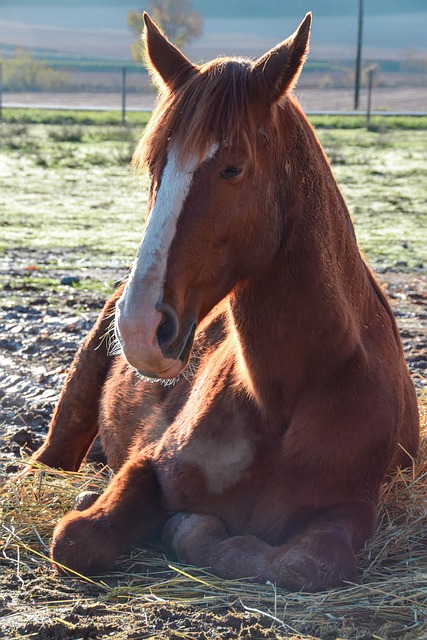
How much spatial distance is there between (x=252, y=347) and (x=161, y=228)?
65 cm

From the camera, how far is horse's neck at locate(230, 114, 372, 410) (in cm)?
318

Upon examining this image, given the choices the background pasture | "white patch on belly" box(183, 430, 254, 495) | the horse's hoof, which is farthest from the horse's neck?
the horse's hoof

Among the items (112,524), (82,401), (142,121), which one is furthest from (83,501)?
(142,121)

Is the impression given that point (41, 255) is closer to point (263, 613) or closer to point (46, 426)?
point (46, 426)

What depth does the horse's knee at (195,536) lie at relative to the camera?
3248mm

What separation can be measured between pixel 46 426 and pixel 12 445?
41 centimetres

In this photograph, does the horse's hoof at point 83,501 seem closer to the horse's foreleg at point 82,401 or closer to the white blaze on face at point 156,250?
the horse's foreleg at point 82,401

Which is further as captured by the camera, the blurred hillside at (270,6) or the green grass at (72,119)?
the blurred hillside at (270,6)

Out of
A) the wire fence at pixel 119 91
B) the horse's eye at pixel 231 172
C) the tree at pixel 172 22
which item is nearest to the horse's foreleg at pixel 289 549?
the horse's eye at pixel 231 172

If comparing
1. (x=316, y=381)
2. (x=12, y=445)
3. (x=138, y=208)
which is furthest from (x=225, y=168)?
(x=138, y=208)

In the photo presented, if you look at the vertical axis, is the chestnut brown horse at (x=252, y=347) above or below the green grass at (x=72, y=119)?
above

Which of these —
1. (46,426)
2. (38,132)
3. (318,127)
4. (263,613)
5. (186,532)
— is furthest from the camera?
(318,127)

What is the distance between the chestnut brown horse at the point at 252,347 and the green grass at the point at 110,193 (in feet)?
1.48

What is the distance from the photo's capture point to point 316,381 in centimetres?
325
